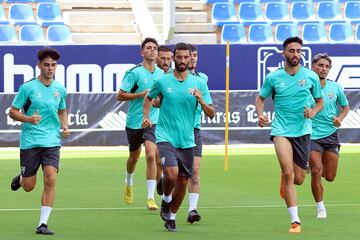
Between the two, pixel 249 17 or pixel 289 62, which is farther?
pixel 249 17

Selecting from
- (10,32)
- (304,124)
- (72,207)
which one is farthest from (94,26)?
(304,124)

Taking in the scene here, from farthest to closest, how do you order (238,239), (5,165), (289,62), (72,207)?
(5,165)
(72,207)
(289,62)
(238,239)

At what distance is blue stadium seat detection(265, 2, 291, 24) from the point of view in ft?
117

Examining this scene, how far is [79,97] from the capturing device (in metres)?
29.5

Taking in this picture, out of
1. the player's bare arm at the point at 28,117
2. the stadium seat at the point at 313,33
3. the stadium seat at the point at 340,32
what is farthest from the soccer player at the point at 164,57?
the stadium seat at the point at 340,32

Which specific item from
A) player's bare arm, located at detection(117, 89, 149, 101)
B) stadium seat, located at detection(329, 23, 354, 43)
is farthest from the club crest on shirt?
stadium seat, located at detection(329, 23, 354, 43)

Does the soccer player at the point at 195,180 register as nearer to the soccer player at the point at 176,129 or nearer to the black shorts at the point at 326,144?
the soccer player at the point at 176,129

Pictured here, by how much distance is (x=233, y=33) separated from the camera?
3425 cm

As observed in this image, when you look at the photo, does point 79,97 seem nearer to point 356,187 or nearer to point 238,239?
point 356,187

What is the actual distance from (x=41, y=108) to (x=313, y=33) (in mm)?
21496

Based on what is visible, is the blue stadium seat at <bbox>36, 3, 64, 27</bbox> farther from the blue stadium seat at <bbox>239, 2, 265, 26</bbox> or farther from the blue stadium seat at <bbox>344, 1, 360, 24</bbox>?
the blue stadium seat at <bbox>344, 1, 360, 24</bbox>

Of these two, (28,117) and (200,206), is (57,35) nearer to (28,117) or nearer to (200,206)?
(200,206)

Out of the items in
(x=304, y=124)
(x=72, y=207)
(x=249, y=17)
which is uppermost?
(x=249, y=17)

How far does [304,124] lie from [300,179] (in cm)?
68
